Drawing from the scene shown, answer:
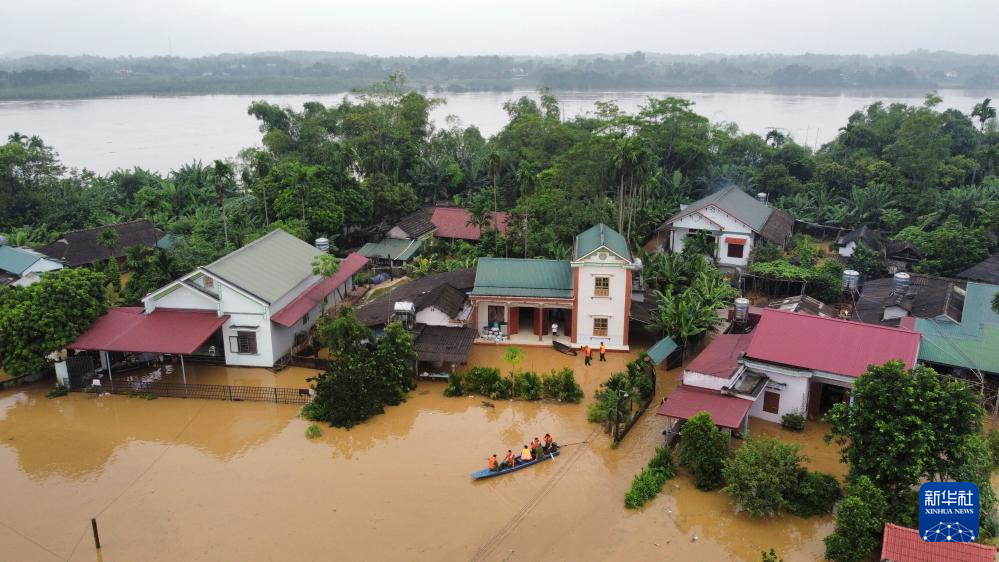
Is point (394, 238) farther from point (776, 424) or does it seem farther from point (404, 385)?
point (776, 424)

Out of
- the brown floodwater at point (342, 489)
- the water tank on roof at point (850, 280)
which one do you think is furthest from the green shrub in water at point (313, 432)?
the water tank on roof at point (850, 280)

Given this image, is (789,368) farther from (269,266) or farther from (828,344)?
(269,266)

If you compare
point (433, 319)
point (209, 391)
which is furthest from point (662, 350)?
point (209, 391)

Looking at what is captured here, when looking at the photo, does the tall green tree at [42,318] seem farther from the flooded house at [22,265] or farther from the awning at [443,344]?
the awning at [443,344]

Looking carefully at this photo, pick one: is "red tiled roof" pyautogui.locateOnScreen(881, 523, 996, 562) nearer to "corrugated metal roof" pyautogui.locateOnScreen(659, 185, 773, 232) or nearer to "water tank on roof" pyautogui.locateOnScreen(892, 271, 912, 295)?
"water tank on roof" pyautogui.locateOnScreen(892, 271, 912, 295)

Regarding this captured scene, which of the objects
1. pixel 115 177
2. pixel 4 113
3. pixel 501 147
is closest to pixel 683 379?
pixel 501 147
